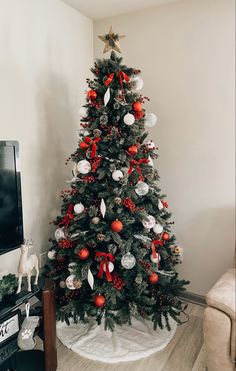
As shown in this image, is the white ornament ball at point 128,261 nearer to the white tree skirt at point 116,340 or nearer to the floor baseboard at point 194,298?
the white tree skirt at point 116,340

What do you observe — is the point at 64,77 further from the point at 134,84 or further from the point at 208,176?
the point at 208,176

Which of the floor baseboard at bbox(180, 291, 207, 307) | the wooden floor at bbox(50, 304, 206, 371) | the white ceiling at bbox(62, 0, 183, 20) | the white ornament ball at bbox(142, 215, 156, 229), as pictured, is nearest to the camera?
the wooden floor at bbox(50, 304, 206, 371)

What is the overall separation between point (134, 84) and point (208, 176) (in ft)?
3.21

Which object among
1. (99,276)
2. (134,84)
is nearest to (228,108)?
(134,84)

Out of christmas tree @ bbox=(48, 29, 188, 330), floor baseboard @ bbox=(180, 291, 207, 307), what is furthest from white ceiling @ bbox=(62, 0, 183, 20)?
floor baseboard @ bbox=(180, 291, 207, 307)

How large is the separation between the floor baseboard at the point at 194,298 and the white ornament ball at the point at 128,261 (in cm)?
103

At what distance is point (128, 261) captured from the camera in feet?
6.23

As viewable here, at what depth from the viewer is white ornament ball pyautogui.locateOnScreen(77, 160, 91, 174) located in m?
1.92

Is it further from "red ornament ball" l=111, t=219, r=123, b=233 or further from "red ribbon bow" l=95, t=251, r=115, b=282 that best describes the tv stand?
"red ornament ball" l=111, t=219, r=123, b=233

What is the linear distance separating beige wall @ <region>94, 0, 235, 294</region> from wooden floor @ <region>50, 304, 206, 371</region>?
623 mm

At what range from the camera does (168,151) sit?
2580mm

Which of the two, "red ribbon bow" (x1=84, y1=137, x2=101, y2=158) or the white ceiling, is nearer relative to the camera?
"red ribbon bow" (x1=84, y1=137, x2=101, y2=158)

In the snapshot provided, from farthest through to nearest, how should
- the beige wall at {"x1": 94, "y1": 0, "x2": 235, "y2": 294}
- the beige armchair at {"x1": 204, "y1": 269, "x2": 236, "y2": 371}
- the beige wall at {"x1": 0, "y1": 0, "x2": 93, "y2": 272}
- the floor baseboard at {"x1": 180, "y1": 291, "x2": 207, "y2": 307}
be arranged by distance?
the floor baseboard at {"x1": 180, "y1": 291, "x2": 207, "y2": 307}, the beige wall at {"x1": 94, "y1": 0, "x2": 235, "y2": 294}, the beige wall at {"x1": 0, "y1": 0, "x2": 93, "y2": 272}, the beige armchair at {"x1": 204, "y1": 269, "x2": 236, "y2": 371}

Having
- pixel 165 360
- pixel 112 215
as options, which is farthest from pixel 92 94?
pixel 165 360
